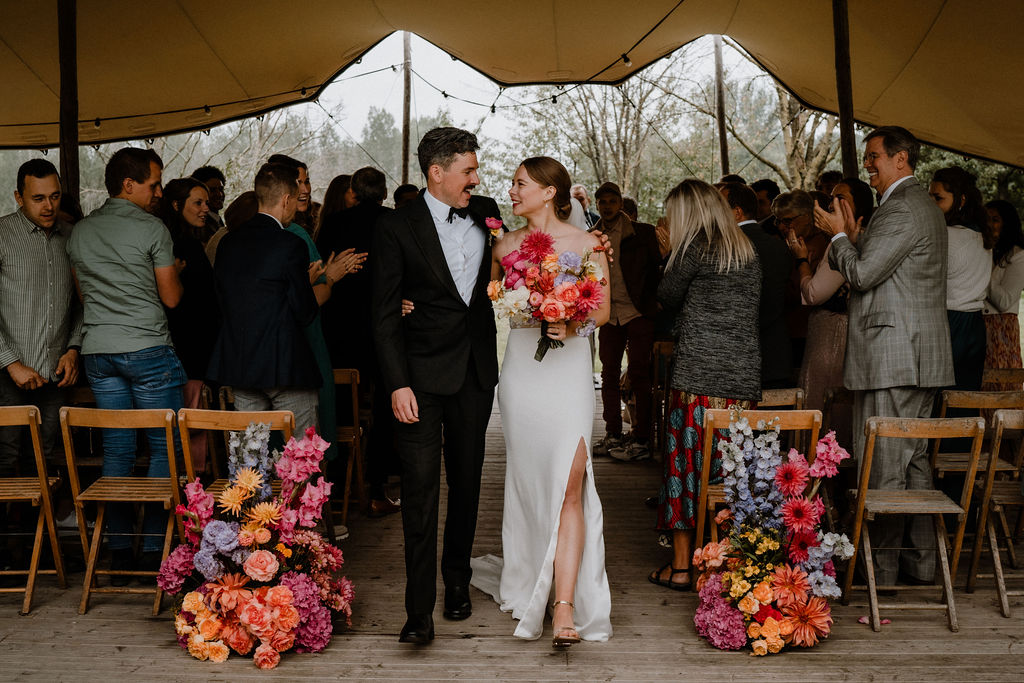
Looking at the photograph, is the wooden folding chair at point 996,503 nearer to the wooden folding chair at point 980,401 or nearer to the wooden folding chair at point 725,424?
the wooden folding chair at point 980,401

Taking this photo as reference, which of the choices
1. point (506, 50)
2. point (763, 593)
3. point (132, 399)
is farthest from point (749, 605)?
point (506, 50)

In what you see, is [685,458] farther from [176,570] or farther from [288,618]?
[176,570]

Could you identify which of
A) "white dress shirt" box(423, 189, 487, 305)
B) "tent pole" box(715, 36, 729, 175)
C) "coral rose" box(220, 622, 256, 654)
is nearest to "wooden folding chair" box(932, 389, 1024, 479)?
"white dress shirt" box(423, 189, 487, 305)

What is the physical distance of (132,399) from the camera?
4.45m

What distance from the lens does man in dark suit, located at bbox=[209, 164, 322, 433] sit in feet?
14.0

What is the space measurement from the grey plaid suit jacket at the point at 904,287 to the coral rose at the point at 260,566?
8.80 feet

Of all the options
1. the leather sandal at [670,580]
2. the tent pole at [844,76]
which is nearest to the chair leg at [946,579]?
the leather sandal at [670,580]

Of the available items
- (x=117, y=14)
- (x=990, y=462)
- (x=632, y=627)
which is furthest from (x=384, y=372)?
(x=117, y=14)

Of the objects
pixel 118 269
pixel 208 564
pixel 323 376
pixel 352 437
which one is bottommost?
pixel 208 564

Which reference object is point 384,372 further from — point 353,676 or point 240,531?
point 353,676

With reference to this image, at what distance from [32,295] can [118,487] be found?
1.13 metres

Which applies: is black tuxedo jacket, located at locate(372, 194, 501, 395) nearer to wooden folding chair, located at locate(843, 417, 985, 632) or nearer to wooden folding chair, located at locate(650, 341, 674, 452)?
wooden folding chair, located at locate(843, 417, 985, 632)

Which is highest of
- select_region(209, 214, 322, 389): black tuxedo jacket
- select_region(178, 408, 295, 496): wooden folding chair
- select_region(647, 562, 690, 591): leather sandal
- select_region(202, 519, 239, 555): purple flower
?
select_region(209, 214, 322, 389): black tuxedo jacket

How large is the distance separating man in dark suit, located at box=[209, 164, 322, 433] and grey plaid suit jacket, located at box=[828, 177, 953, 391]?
2473 mm
